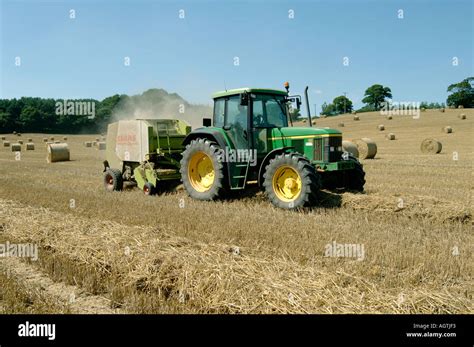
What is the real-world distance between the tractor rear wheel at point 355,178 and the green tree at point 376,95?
302 ft

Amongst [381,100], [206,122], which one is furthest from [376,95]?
[206,122]

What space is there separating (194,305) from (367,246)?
249 cm

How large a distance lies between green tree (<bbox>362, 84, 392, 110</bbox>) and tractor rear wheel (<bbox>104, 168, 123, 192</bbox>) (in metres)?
91.9

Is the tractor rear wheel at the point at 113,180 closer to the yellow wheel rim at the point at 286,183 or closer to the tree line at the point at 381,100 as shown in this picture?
the yellow wheel rim at the point at 286,183

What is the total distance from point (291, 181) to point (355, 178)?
1591mm

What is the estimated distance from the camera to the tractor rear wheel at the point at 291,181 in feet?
23.7

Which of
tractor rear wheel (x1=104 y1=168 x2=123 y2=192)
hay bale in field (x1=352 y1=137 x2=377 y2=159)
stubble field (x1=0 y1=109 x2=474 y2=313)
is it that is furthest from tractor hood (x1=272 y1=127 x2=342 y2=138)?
hay bale in field (x1=352 y1=137 x2=377 y2=159)

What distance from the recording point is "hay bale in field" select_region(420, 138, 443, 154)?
2097 centimetres

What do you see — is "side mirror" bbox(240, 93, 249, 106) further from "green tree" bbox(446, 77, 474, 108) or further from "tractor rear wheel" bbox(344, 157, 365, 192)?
"green tree" bbox(446, 77, 474, 108)

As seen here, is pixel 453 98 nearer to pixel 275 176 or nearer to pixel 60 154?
pixel 60 154

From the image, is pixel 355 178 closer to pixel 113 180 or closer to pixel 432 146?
pixel 113 180
